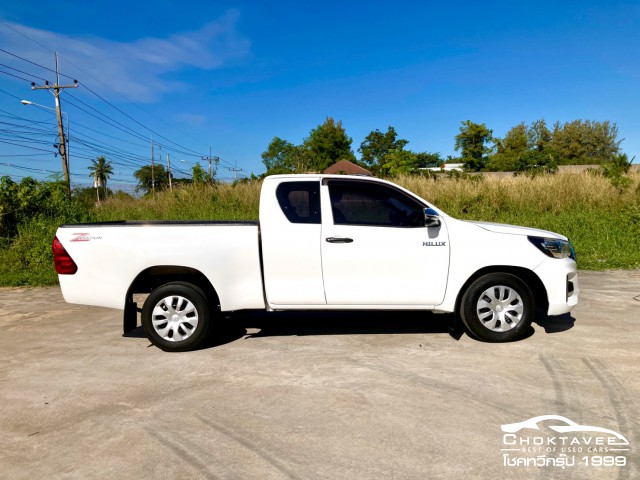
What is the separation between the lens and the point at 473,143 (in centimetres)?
6109

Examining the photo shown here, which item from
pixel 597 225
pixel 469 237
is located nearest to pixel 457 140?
pixel 597 225

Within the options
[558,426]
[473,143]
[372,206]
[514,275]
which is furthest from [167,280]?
[473,143]

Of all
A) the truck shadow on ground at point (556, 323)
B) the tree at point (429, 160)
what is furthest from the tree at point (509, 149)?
the truck shadow on ground at point (556, 323)

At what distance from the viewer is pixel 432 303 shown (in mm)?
4930

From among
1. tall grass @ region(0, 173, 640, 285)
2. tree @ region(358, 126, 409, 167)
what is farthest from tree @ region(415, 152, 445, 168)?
tall grass @ region(0, 173, 640, 285)

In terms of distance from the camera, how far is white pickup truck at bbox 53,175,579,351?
15.9 feet

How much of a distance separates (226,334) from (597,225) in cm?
1159

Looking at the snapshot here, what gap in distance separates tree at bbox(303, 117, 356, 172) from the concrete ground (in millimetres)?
68973

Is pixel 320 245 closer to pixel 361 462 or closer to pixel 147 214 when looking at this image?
pixel 361 462

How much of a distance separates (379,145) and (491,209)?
7828 centimetres

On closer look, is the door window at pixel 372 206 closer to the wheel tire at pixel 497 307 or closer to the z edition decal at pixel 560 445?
the wheel tire at pixel 497 307

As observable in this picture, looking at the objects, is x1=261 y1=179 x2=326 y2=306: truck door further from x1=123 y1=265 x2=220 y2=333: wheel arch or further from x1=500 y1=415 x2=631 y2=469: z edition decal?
x1=500 y1=415 x2=631 y2=469: z edition decal

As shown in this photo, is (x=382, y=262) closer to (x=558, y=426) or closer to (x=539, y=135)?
(x=558, y=426)

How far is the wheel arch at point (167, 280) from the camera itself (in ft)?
16.3
